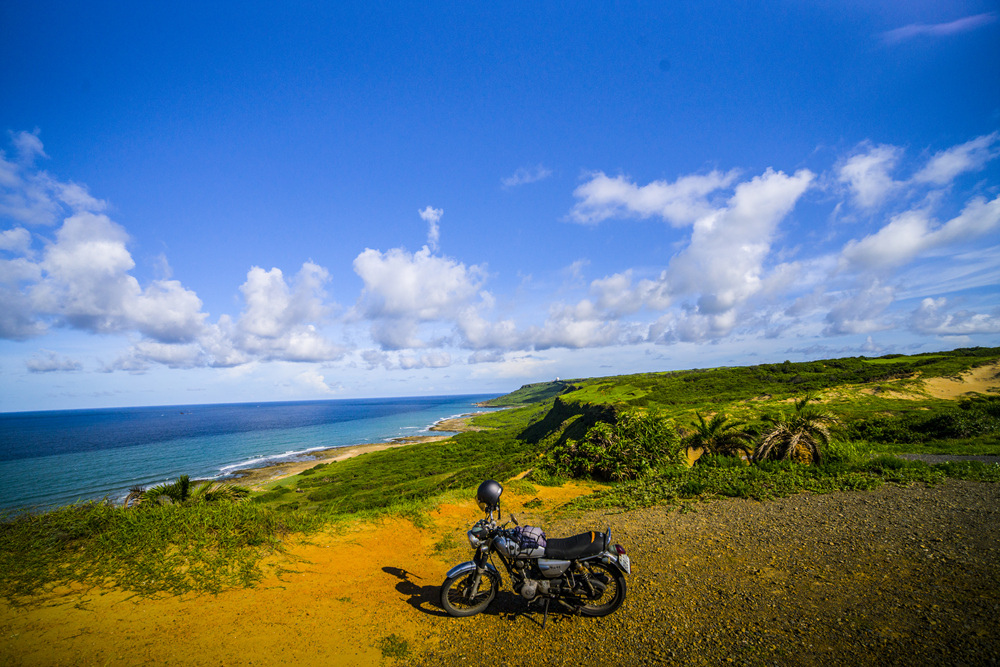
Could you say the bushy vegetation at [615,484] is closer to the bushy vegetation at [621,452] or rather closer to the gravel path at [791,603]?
the bushy vegetation at [621,452]

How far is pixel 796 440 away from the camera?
1273 centimetres

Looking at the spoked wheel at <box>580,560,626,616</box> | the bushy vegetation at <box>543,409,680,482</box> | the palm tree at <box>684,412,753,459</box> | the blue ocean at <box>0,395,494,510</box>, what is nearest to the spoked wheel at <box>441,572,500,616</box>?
the spoked wheel at <box>580,560,626,616</box>

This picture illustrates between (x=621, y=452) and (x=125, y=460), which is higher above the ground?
(x=621, y=452)

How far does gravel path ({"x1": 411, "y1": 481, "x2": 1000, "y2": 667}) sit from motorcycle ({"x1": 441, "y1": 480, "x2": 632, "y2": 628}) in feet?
0.78

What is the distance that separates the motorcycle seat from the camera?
5.66 meters

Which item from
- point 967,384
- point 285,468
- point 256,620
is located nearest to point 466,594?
point 256,620

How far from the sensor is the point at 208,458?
57500 mm

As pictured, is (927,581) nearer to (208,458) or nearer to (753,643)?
(753,643)

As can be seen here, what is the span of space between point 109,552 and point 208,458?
6400 centimetres

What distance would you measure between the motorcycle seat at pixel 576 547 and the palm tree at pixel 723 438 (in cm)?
1119

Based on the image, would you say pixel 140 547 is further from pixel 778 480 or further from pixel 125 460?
pixel 125 460

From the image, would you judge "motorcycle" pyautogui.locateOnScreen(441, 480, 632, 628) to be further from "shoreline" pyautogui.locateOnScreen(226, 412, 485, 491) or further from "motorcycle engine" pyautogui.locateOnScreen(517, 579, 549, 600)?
"shoreline" pyautogui.locateOnScreen(226, 412, 485, 491)

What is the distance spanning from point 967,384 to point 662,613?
39.8m

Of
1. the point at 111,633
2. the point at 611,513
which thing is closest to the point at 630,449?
the point at 611,513
